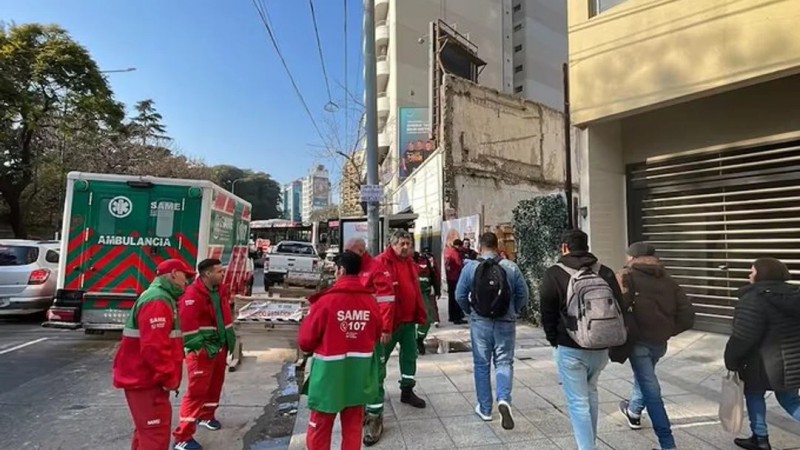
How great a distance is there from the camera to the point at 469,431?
4.66 m

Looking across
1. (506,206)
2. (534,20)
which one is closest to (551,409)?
(506,206)

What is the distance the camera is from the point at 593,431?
3.70 m

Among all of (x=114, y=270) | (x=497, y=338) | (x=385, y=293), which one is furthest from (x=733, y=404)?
(x=114, y=270)

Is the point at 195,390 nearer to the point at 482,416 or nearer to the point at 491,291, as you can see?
the point at 482,416

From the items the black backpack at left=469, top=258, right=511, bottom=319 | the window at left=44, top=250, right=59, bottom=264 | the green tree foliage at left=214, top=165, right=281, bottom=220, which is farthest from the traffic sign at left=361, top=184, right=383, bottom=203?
the green tree foliage at left=214, top=165, right=281, bottom=220

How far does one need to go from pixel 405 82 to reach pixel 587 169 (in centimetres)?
3430

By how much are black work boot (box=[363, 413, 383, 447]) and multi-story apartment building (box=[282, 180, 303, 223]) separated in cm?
10732

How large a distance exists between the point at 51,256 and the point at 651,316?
12106 millimetres

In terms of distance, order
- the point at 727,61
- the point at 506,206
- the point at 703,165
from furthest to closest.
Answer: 1. the point at 506,206
2. the point at 703,165
3. the point at 727,61

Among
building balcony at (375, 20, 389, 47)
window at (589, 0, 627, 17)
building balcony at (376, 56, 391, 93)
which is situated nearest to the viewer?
window at (589, 0, 627, 17)

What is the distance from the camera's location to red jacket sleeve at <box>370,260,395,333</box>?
4742 millimetres

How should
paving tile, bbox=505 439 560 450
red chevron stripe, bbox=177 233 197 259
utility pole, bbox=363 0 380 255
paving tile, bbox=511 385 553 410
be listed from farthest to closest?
utility pole, bbox=363 0 380 255 → red chevron stripe, bbox=177 233 197 259 → paving tile, bbox=511 385 553 410 → paving tile, bbox=505 439 560 450

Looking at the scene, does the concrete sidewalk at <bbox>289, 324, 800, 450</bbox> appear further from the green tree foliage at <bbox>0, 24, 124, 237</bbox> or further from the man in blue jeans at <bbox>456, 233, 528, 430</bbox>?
the green tree foliage at <bbox>0, 24, 124, 237</bbox>

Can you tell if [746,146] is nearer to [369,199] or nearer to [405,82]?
[369,199]
